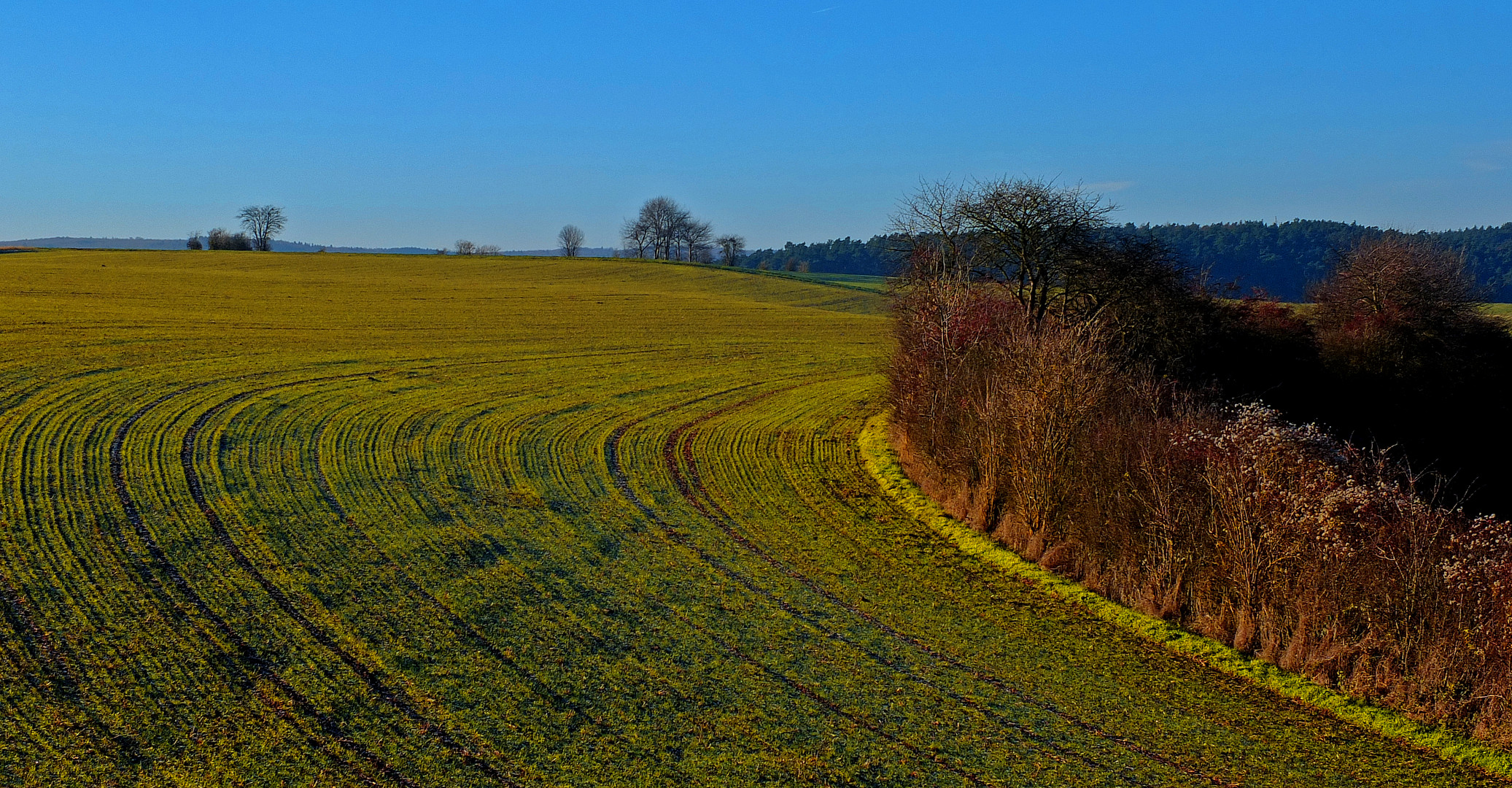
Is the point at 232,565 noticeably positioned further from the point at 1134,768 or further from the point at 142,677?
the point at 1134,768

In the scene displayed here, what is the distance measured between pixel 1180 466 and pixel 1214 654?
3048 mm

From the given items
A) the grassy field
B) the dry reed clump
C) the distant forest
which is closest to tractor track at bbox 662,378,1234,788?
the grassy field

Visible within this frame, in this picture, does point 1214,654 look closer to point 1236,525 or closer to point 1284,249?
point 1236,525

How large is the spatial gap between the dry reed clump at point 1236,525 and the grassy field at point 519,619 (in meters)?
1.14

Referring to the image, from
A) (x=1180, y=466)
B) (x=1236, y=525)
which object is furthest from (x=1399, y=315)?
(x=1236, y=525)

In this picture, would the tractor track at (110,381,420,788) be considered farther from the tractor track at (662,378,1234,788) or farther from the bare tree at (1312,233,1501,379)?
the bare tree at (1312,233,1501,379)

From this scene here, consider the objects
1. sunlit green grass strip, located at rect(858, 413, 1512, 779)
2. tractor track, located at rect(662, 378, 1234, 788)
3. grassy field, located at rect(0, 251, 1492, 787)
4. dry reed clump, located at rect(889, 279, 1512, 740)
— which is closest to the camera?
grassy field, located at rect(0, 251, 1492, 787)

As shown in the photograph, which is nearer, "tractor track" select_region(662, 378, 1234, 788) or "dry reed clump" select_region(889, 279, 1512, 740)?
"tractor track" select_region(662, 378, 1234, 788)

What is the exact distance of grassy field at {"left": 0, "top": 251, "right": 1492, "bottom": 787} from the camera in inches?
361

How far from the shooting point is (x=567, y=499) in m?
18.0

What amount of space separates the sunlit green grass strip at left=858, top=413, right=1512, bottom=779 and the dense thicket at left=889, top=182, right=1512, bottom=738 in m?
0.27

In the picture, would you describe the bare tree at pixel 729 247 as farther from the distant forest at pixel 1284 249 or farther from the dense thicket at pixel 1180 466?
the dense thicket at pixel 1180 466

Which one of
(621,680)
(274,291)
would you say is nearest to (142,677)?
(621,680)

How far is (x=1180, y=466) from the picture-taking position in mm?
14211
